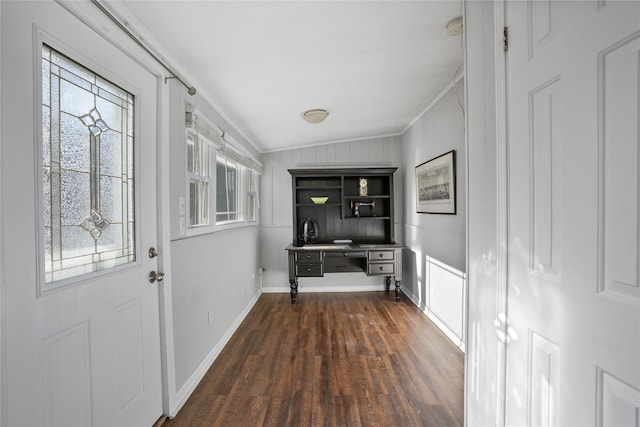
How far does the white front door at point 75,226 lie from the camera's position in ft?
3.10

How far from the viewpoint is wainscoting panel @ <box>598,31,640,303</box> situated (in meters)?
0.69

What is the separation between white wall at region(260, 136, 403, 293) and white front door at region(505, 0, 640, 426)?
3515 millimetres

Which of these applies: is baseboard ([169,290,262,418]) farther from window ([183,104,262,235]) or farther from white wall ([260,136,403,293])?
white wall ([260,136,403,293])

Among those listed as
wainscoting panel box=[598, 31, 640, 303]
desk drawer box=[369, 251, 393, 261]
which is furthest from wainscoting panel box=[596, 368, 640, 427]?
desk drawer box=[369, 251, 393, 261]

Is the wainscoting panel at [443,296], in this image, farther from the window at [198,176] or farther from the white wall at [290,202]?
the window at [198,176]

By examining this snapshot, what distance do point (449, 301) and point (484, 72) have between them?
2308 millimetres

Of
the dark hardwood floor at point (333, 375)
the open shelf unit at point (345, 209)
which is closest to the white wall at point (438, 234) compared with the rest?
the dark hardwood floor at point (333, 375)

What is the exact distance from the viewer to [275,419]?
1769 millimetres

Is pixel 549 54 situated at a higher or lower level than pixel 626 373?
higher

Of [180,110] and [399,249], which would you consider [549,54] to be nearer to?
[180,110]

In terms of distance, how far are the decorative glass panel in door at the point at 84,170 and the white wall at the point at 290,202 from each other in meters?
3.09

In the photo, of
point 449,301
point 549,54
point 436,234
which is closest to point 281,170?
point 436,234

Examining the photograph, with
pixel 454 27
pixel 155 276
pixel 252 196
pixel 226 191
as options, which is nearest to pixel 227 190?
pixel 226 191

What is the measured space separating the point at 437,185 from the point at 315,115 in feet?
4.87
